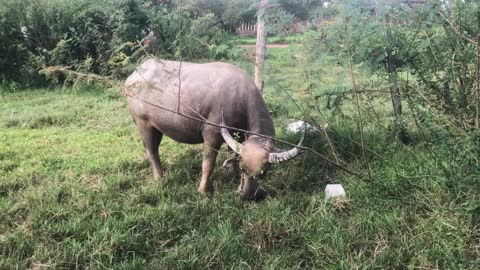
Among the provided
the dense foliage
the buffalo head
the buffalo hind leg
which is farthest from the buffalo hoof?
the dense foliage

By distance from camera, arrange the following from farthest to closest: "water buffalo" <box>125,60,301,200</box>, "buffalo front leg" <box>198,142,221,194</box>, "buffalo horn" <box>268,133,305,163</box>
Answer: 1. "buffalo front leg" <box>198,142,221,194</box>
2. "water buffalo" <box>125,60,301,200</box>
3. "buffalo horn" <box>268,133,305,163</box>

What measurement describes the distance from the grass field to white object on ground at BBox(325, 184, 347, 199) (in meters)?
0.08

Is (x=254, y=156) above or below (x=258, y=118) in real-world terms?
below

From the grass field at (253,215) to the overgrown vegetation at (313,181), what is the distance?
0.01 metres

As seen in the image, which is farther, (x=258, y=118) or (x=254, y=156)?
(x=258, y=118)

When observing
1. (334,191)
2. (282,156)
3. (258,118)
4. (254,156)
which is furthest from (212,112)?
(334,191)

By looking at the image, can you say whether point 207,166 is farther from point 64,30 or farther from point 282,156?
point 64,30

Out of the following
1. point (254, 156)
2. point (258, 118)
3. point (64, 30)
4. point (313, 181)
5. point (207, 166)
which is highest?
point (64, 30)

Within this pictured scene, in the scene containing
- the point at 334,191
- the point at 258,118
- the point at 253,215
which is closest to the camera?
the point at 253,215

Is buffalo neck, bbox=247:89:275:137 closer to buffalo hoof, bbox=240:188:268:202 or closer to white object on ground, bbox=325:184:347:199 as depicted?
buffalo hoof, bbox=240:188:268:202

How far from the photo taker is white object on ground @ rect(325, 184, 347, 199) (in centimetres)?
428

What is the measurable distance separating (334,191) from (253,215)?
0.84m

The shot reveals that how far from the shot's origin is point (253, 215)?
4.04m

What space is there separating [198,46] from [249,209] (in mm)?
1710
